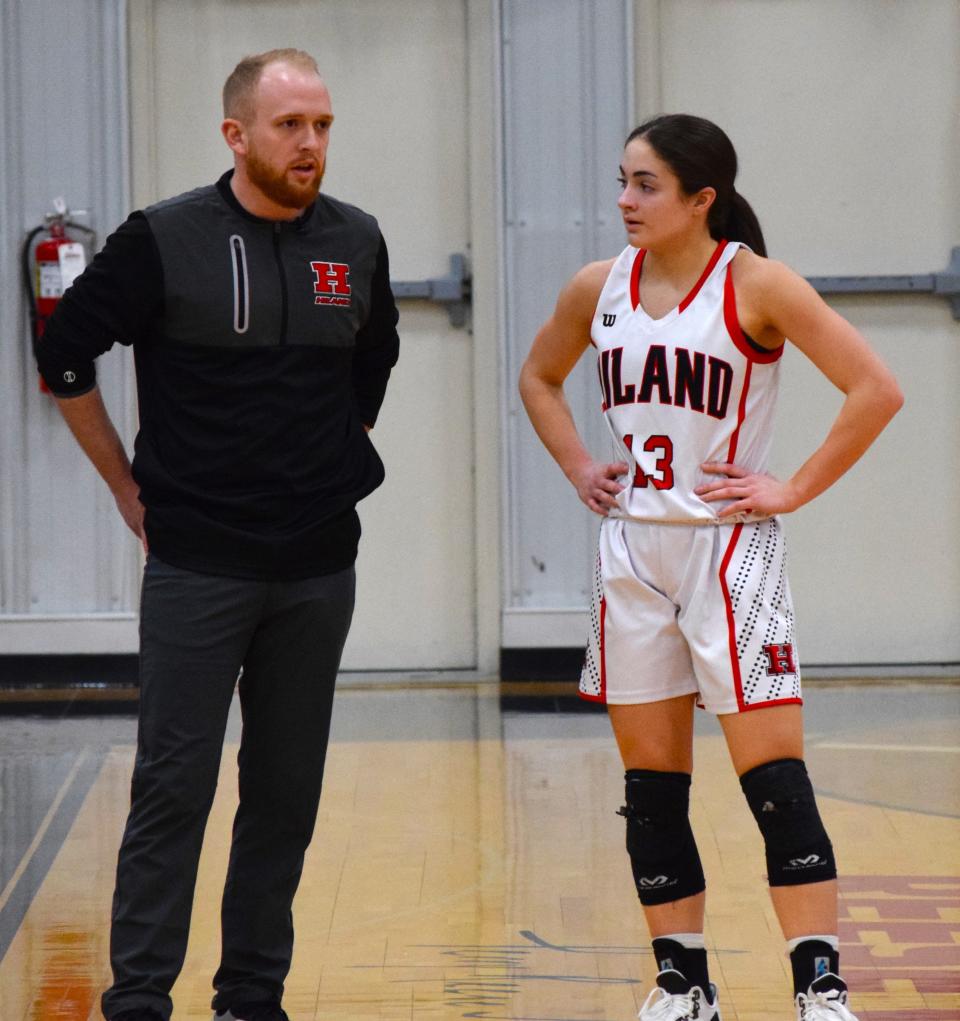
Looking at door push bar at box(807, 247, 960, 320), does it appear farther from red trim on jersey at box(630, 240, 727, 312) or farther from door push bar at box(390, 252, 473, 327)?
red trim on jersey at box(630, 240, 727, 312)

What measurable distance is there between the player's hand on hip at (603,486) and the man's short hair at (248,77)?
0.89 m

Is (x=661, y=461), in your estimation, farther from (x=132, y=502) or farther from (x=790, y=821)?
(x=132, y=502)

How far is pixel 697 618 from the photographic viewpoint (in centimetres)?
322

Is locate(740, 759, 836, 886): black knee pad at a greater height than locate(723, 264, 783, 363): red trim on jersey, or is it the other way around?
locate(723, 264, 783, 363): red trim on jersey

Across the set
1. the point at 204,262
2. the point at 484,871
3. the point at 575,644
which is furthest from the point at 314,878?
the point at 575,644

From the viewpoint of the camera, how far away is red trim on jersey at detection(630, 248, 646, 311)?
11.0 feet

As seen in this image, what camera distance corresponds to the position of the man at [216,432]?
10.2ft

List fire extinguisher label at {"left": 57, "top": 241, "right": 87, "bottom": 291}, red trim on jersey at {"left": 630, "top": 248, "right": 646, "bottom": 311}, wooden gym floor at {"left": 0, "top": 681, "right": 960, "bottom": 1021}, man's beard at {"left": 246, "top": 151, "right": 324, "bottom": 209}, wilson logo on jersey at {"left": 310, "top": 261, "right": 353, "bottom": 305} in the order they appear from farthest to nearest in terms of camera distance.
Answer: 1. fire extinguisher label at {"left": 57, "top": 241, "right": 87, "bottom": 291}
2. wooden gym floor at {"left": 0, "top": 681, "right": 960, "bottom": 1021}
3. red trim on jersey at {"left": 630, "top": 248, "right": 646, "bottom": 311}
4. wilson logo on jersey at {"left": 310, "top": 261, "right": 353, "bottom": 305}
5. man's beard at {"left": 246, "top": 151, "right": 324, "bottom": 209}

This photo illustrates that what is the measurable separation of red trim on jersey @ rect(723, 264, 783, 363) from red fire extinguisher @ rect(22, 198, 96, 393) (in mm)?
4287

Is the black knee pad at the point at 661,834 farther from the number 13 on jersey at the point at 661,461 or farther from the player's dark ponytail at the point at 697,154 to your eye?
the player's dark ponytail at the point at 697,154

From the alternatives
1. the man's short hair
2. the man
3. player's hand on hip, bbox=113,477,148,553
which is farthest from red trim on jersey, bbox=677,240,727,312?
player's hand on hip, bbox=113,477,148,553

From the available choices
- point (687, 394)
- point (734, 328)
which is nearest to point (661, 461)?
point (687, 394)

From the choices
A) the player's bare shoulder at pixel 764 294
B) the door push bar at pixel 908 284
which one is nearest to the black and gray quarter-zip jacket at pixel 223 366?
the player's bare shoulder at pixel 764 294

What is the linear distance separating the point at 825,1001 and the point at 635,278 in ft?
4.39
